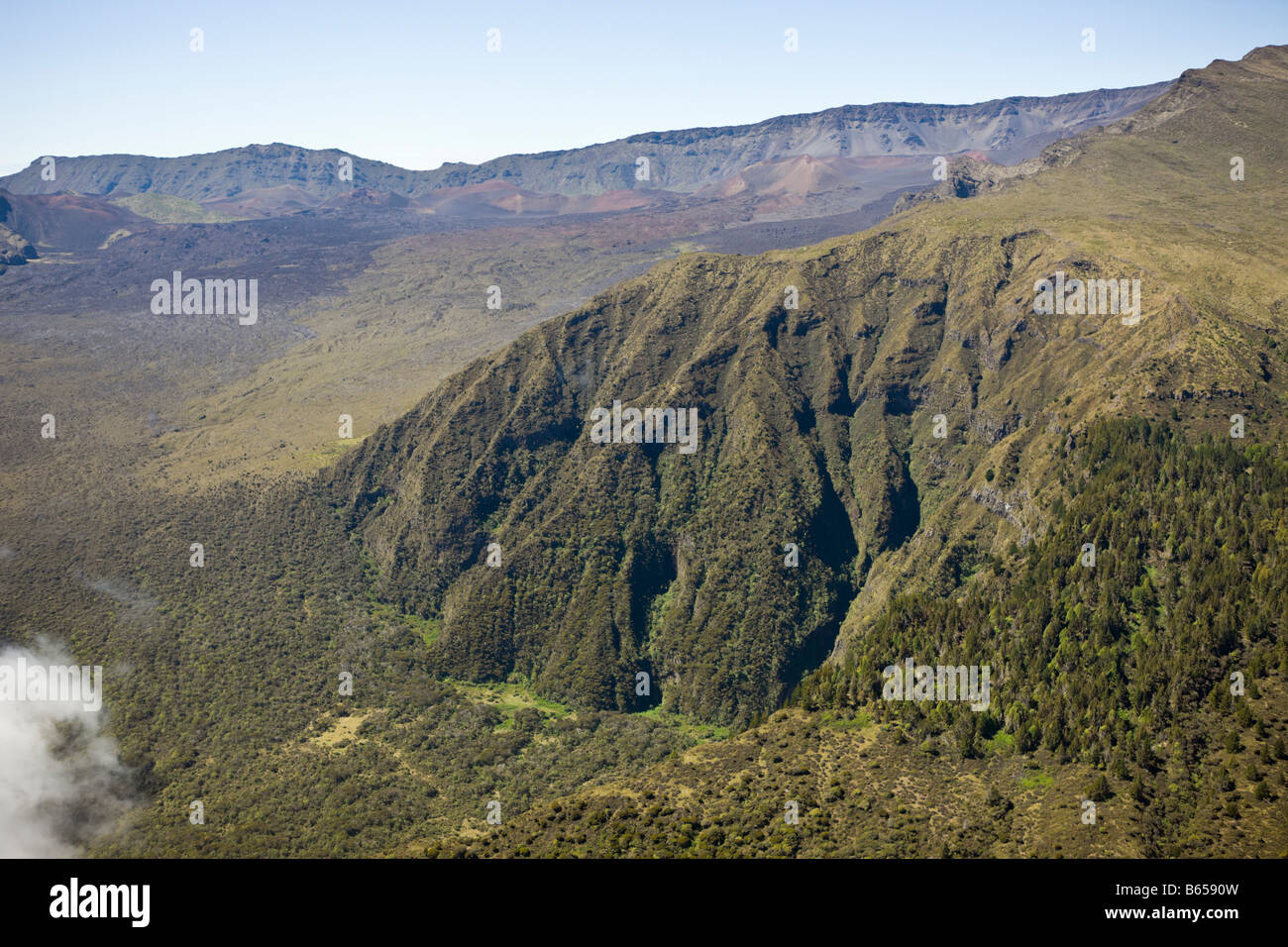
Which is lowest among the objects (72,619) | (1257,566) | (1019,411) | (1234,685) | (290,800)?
(290,800)

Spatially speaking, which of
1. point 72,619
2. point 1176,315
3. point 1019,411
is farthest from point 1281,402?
point 72,619

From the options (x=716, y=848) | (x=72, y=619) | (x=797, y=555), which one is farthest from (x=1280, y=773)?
(x=72, y=619)

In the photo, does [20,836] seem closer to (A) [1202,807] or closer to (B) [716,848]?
(B) [716,848]

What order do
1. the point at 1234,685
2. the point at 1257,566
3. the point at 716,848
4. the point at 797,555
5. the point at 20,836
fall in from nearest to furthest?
the point at 716,848, the point at 1234,685, the point at 1257,566, the point at 20,836, the point at 797,555

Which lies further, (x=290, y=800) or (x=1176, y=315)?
(x=1176, y=315)

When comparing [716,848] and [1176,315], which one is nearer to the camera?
[716,848]

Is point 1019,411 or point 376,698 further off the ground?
point 1019,411

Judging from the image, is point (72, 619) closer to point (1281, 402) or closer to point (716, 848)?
point (716, 848)
